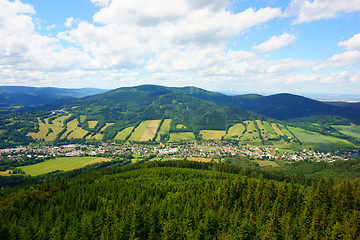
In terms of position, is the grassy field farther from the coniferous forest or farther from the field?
the field

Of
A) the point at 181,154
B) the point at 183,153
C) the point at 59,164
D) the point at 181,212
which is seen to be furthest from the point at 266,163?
the point at 59,164

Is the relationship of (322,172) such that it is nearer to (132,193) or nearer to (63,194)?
(132,193)

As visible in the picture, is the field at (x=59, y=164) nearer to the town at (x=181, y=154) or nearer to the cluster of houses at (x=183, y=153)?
the town at (x=181, y=154)

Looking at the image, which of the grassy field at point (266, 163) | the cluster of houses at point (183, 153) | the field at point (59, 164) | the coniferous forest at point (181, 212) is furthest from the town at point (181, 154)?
the coniferous forest at point (181, 212)

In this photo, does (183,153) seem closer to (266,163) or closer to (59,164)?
(266,163)

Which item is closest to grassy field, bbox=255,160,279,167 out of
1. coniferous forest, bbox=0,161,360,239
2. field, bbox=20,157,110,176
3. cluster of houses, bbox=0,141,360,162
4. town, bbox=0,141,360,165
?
town, bbox=0,141,360,165
